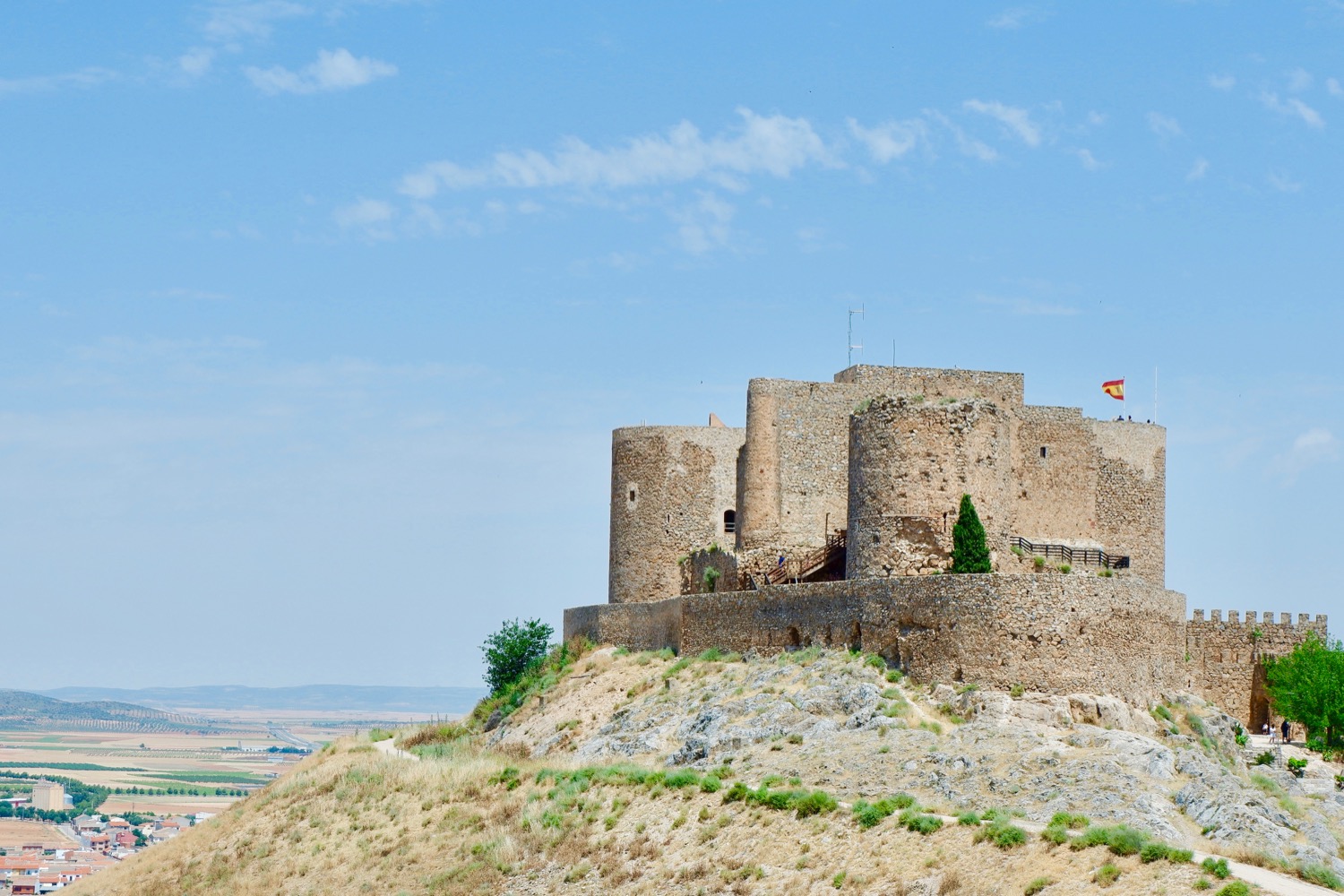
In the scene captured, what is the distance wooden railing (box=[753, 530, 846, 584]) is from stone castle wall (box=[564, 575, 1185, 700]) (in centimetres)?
476

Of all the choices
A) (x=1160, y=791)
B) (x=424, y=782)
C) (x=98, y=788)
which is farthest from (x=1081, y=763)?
(x=98, y=788)

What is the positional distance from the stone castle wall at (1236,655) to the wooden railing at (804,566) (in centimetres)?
1126

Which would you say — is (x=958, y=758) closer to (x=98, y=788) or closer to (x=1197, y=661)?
(x=1197, y=661)

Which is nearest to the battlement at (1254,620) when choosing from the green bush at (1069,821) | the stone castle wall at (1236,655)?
the stone castle wall at (1236,655)

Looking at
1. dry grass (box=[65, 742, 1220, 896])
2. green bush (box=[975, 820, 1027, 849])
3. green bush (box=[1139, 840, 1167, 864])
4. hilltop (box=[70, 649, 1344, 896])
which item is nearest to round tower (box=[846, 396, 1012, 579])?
hilltop (box=[70, 649, 1344, 896])

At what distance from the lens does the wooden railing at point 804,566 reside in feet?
160

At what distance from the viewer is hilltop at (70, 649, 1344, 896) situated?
2923 cm

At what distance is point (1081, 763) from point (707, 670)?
43.4ft

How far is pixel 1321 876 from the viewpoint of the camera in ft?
88.0

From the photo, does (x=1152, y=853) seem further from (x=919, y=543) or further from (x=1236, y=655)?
(x=1236, y=655)

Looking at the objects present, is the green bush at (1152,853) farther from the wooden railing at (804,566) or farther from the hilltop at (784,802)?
the wooden railing at (804,566)

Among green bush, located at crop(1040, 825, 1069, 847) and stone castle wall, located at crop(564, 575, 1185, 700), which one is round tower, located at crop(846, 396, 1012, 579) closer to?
stone castle wall, located at crop(564, 575, 1185, 700)

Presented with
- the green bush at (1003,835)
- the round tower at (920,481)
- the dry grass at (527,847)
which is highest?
the round tower at (920,481)

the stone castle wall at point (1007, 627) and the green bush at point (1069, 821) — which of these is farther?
the stone castle wall at point (1007, 627)
